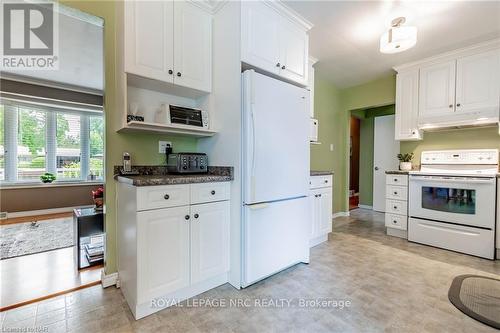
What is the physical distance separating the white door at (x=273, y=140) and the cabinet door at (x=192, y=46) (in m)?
0.48

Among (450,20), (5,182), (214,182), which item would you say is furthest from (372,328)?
(5,182)

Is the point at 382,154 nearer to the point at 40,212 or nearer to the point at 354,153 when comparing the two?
the point at 354,153

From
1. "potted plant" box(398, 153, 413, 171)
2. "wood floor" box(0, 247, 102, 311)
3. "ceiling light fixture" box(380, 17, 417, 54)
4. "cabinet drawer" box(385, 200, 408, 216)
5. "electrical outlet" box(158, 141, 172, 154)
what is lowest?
"wood floor" box(0, 247, 102, 311)

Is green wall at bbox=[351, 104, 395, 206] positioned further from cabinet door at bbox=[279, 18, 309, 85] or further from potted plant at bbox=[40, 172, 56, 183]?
potted plant at bbox=[40, 172, 56, 183]

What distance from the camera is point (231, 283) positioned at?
1.92 metres

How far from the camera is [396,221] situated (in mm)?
3172

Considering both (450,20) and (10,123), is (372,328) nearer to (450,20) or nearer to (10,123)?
(450,20)

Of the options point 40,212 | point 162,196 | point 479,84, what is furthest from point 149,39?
point 40,212

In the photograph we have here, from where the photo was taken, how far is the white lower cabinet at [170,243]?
147cm

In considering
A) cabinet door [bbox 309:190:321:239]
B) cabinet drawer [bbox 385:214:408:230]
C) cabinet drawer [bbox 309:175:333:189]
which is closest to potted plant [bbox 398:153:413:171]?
cabinet drawer [bbox 385:214:408:230]

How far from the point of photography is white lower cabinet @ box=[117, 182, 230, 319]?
1.47 metres

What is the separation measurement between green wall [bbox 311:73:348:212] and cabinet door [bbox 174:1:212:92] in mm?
2364

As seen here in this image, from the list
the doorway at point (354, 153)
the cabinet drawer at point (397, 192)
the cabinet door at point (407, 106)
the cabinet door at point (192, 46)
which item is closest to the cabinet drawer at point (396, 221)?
the cabinet drawer at point (397, 192)

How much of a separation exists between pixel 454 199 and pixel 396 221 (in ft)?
2.41
